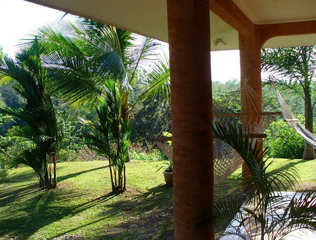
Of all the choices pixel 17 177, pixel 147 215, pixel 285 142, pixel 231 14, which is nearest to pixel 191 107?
pixel 231 14

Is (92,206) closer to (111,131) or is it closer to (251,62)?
(111,131)

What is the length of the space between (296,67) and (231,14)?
4114 millimetres

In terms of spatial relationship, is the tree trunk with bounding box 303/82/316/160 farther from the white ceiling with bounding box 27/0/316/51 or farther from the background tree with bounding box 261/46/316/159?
the white ceiling with bounding box 27/0/316/51

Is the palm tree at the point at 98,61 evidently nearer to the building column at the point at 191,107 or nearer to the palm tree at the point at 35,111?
the palm tree at the point at 35,111

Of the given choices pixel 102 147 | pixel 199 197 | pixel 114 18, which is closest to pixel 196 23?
pixel 199 197

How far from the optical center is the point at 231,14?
3.16 meters

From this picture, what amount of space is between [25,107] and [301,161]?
541 centimetres

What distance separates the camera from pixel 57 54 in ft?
17.5

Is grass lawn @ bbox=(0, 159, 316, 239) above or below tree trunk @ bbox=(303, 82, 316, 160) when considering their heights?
below

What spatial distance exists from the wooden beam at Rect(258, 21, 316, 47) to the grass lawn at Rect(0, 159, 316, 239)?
219 cm

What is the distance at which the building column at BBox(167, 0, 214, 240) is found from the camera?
6.27 ft

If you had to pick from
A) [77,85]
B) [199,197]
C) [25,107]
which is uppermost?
[77,85]

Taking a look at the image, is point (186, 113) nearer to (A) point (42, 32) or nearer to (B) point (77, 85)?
(B) point (77, 85)

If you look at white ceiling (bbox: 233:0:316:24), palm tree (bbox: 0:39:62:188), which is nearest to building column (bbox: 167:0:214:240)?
white ceiling (bbox: 233:0:316:24)
